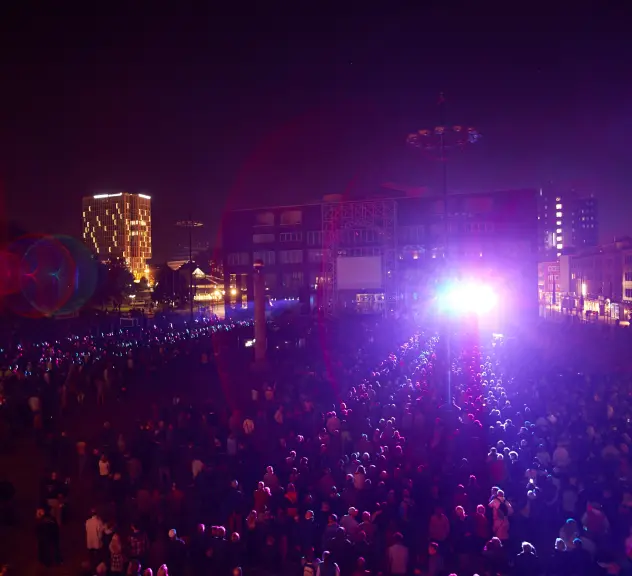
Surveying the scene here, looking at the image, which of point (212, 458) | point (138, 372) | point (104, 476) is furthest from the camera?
point (138, 372)

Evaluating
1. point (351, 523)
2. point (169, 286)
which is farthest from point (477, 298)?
point (169, 286)

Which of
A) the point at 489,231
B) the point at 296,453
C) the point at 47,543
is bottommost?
the point at 47,543

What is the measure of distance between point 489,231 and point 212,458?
1658 inches

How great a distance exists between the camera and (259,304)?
23.4 m

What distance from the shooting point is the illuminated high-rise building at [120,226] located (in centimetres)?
16238

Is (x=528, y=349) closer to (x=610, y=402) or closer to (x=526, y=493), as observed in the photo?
(x=610, y=402)

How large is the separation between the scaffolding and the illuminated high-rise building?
394 feet

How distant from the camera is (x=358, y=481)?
859 cm

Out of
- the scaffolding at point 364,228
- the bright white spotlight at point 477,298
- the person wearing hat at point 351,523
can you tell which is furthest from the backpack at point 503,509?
the scaffolding at point 364,228

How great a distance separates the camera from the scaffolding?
45.9 m

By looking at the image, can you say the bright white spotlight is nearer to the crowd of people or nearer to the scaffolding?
the scaffolding

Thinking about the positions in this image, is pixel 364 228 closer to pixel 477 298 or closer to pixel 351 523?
pixel 477 298

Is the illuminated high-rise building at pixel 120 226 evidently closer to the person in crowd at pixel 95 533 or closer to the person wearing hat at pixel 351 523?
the person in crowd at pixel 95 533

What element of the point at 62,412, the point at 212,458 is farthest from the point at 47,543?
the point at 62,412
